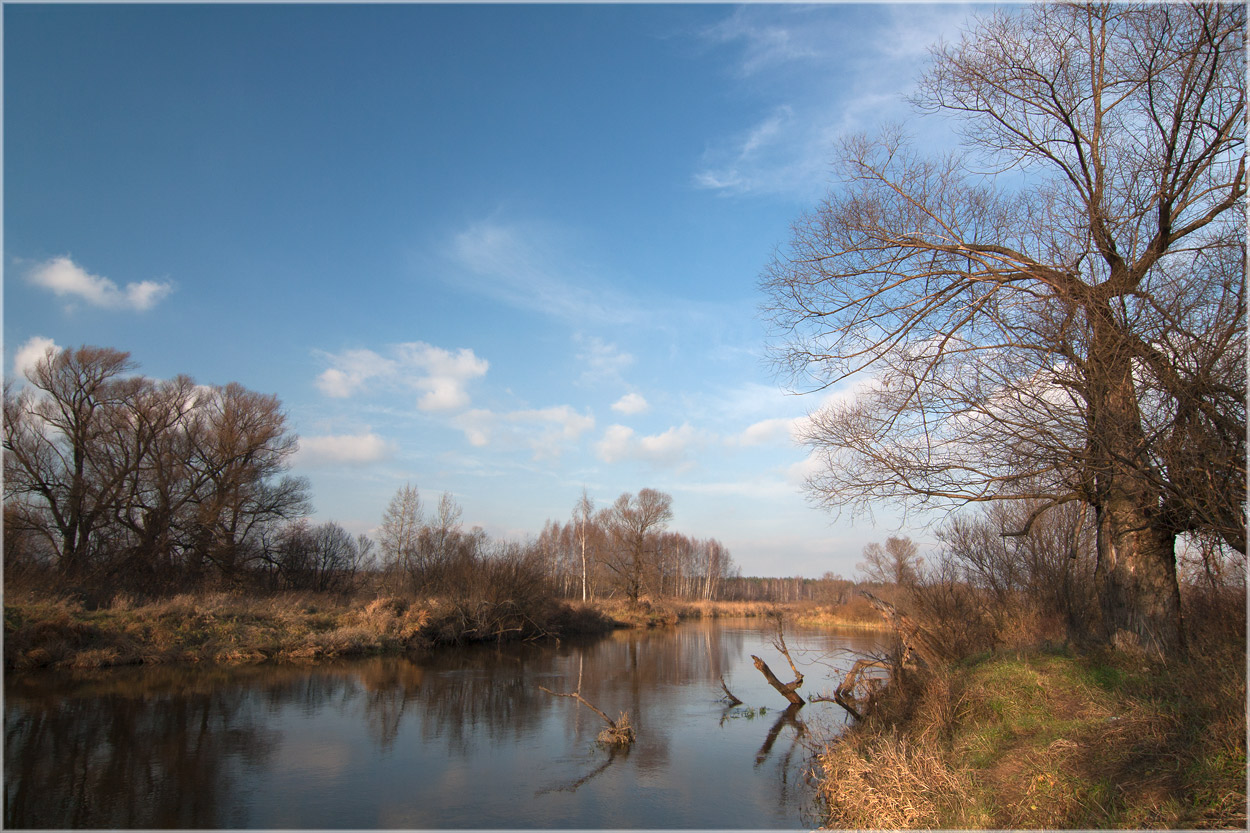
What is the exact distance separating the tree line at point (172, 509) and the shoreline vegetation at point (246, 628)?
5.81ft

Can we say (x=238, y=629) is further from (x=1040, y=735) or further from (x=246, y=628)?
(x=1040, y=735)

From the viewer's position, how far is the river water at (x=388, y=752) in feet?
28.5

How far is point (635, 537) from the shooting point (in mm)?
53219

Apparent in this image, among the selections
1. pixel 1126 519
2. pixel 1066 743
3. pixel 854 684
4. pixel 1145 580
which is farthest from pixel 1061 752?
pixel 854 684

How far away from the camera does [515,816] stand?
8.76 m

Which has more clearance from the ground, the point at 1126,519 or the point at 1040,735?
the point at 1126,519

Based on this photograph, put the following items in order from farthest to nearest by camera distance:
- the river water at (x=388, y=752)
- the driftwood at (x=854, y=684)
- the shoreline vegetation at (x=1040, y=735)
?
the driftwood at (x=854, y=684), the river water at (x=388, y=752), the shoreline vegetation at (x=1040, y=735)

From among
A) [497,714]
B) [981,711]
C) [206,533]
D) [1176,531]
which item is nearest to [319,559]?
[206,533]

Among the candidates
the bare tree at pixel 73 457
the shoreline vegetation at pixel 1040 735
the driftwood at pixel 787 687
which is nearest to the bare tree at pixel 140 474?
the bare tree at pixel 73 457

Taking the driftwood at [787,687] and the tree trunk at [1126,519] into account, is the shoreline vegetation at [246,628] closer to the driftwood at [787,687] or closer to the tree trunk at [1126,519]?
the driftwood at [787,687]

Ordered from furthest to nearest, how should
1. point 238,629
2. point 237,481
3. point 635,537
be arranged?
point 635,537 < point 237,481 < point 238,629

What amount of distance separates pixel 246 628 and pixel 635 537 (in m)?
34.0

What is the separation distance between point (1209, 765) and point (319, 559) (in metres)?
37.8

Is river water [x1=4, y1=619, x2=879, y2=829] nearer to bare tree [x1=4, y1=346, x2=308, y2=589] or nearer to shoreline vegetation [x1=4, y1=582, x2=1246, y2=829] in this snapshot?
shoreline vegetation [x1=4, y1=582, x2=1246, y2=829]
